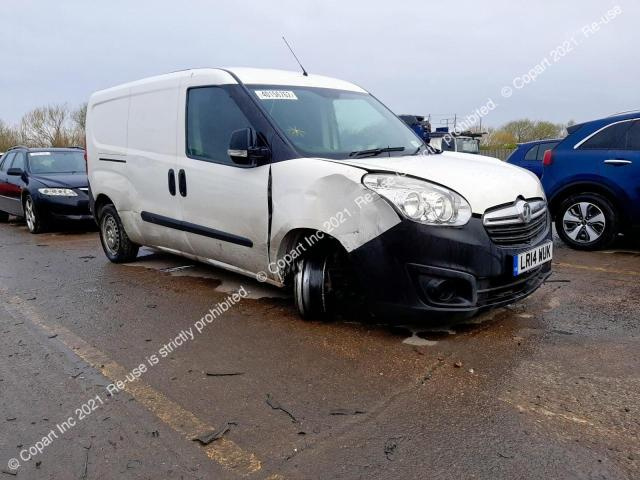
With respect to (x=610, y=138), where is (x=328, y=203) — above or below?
below

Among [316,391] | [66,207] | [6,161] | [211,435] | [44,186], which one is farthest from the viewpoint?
[6,161]

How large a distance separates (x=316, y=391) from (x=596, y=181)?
4824 millimetres

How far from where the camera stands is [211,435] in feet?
8.13

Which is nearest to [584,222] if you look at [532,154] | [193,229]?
[193,229]

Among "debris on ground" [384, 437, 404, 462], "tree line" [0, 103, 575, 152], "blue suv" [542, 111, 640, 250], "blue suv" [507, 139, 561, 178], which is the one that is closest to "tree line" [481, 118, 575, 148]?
"tree line" [0, 103, 575, 152]

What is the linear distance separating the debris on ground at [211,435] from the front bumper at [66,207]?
7.34 metres

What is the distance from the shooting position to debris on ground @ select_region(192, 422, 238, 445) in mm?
2434

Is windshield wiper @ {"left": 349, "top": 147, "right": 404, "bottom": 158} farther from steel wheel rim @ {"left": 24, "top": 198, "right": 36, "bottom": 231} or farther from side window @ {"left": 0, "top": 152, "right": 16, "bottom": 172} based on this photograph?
side window @ {"left": 0, "top": 152, "right": 16, "bottom": 172}

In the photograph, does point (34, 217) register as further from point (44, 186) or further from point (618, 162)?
point (618, 162)

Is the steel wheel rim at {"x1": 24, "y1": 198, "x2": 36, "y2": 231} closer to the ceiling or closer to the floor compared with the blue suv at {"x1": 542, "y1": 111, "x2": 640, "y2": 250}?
closer to the floor

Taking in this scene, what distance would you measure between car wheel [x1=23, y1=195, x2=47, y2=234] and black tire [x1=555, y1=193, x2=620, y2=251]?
26.3 feet

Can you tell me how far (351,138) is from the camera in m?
4.18

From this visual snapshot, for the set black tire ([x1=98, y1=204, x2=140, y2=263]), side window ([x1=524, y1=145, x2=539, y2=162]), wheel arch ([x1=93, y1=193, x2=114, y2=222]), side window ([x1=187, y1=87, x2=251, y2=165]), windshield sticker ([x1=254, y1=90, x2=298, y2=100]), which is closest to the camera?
windshield sticker ([x1=254, y1=90, x2=298, y2=100])

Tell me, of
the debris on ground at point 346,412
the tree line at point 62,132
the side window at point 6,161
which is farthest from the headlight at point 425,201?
the tree line at point 62,132
